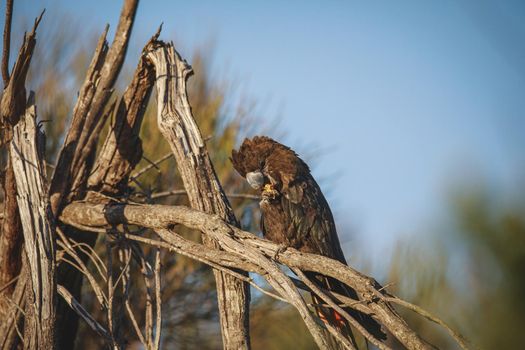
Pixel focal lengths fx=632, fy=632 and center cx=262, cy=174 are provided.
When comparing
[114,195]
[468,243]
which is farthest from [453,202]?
[114,195]

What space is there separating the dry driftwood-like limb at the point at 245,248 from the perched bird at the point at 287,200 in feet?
Result: 1.53

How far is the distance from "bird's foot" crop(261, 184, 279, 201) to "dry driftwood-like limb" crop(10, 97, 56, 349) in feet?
4.31

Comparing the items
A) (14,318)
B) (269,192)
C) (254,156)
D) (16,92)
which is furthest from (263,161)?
(14,318)

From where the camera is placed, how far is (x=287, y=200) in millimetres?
3930

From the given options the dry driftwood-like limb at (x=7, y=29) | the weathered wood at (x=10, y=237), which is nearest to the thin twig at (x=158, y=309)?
the weathered wood at (x=10, y=237)

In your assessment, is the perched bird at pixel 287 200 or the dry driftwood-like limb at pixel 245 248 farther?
the perched bird at pixel 287 200

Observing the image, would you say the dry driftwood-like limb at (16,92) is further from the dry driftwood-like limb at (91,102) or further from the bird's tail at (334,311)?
the bird's tail at (334,311)

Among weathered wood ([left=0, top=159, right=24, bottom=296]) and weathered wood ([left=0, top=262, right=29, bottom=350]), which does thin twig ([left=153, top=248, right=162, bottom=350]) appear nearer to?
weathered wood ([left=0, top=262, right=29, bottom=350])

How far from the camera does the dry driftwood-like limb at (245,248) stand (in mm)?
2943

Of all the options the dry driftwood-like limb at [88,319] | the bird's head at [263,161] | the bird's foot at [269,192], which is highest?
the bird's head at [263,161]

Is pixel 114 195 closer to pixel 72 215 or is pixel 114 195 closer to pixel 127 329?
pixel 72 215

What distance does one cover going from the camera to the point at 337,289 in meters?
3.61

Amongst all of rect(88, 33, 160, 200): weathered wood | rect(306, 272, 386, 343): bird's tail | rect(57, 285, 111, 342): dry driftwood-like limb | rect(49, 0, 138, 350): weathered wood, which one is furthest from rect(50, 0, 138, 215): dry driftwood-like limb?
rect(306, 272, 386, 343): bird's tail

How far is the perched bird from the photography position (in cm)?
384
